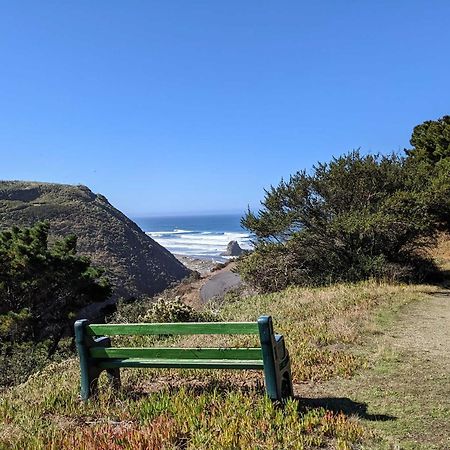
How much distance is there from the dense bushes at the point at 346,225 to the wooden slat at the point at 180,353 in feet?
37.5

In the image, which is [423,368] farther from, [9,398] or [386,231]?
[386,231]

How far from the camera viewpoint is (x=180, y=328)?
185 inches

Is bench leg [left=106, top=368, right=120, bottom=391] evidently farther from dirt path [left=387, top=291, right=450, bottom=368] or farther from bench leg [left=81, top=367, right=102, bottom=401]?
dirt path [left=387, top=291, right=450, bottom=368]

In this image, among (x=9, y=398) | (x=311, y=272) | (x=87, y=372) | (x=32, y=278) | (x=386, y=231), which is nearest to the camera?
(x=87, y=372)

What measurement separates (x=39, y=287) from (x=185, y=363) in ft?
64.6

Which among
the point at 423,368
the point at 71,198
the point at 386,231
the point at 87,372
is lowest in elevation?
the point at 423,368

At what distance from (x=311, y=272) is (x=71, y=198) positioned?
64.2 metres

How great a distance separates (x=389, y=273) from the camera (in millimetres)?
15445

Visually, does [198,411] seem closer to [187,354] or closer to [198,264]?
[187,354]

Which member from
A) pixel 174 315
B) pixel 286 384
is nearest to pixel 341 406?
pixel 286 384

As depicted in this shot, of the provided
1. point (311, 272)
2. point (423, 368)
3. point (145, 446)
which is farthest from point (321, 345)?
point (311, 272)

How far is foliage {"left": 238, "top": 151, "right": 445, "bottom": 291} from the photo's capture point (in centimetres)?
1562

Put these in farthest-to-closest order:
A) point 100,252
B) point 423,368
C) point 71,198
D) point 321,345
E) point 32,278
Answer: point 71,198
point 100,252
point 32,278
point 321,345
point 423,368

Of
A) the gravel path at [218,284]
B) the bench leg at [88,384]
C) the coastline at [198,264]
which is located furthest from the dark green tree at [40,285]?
the coastline at [198,264]
